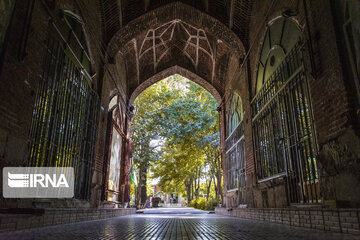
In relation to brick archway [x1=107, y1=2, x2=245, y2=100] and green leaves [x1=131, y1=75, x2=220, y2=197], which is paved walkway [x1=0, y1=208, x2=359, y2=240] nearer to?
brick archway [x1=107, y1=2, x2=245, y2=100]

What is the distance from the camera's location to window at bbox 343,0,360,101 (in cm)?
351

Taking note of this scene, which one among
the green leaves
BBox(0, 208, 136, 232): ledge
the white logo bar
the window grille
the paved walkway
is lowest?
Answer: the paved walkway

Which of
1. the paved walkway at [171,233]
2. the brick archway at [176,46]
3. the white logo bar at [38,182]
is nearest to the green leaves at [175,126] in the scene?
the brick archway at [176,46]

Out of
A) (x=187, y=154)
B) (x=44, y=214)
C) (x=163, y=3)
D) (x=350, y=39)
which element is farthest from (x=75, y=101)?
(x=187, y=154)

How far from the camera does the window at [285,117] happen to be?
16.1 ft

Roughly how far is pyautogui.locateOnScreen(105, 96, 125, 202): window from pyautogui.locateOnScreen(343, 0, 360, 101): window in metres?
8.09

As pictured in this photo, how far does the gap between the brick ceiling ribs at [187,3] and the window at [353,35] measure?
535 cm

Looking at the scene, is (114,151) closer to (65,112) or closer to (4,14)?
(65,112)

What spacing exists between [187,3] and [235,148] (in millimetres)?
5928

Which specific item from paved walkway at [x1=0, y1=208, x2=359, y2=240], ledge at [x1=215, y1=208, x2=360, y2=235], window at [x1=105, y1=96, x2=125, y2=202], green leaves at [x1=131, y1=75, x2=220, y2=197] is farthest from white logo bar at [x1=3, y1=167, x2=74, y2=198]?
green leaves at [x1=131, y1=75, x2=220, y2=197]

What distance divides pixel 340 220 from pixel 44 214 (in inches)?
154

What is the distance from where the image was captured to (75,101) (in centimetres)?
673

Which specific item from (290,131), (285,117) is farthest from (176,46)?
(290,131)

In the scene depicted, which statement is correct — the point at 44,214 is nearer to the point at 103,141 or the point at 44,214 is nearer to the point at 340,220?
the point at 340,220
